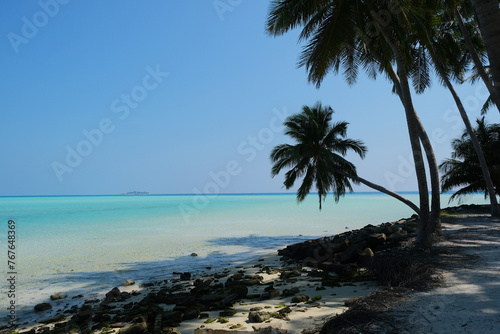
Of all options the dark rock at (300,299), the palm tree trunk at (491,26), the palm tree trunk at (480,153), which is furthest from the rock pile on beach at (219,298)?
the palm tree trunk at (480,153)

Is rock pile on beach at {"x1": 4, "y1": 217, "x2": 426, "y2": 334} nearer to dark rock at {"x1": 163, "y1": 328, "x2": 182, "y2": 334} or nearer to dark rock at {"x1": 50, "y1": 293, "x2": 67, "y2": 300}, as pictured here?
dark rock at {"x1": 163, "y1": 328, "x2": 182, "y2": 334}

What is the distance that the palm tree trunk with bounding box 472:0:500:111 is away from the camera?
381cm

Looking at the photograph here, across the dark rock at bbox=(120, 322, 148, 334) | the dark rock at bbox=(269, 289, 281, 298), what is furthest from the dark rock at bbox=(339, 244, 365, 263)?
the dark rock at bbox=(120, 322, 148, 334)

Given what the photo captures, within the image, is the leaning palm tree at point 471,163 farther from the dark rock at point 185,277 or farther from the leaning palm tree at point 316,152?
the dark rock at point 185,277

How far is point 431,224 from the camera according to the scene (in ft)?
34.5

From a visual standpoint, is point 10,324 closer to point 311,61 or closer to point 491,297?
point 491,297

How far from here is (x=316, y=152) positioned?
61.6 feet

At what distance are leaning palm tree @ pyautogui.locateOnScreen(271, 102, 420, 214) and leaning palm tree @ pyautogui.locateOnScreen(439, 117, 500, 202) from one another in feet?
27.7

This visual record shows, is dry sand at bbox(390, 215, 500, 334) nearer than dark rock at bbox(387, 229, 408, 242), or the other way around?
dry sand at bbox(390, 215, 500, 334)

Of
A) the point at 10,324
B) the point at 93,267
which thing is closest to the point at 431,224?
the point at 10,324

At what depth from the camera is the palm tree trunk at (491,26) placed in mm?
3814

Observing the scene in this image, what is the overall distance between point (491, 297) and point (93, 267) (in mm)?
13640

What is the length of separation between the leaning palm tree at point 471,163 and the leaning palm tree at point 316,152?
27.7 ft

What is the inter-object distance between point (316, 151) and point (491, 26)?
1489 cm
